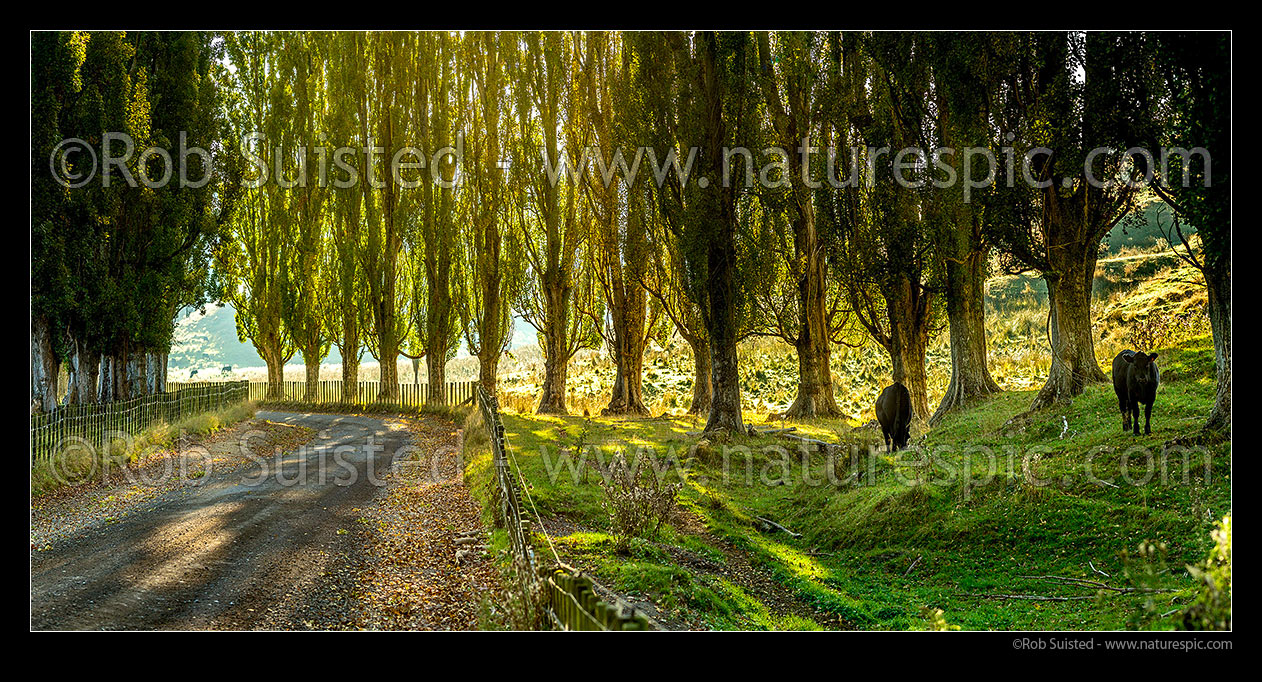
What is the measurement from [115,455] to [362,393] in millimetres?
13151

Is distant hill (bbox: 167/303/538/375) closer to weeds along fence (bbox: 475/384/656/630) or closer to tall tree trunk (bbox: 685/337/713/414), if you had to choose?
tall tree trunk (bbox: 685/337/713/414)

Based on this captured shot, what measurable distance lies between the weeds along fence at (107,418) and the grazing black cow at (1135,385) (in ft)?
40.3

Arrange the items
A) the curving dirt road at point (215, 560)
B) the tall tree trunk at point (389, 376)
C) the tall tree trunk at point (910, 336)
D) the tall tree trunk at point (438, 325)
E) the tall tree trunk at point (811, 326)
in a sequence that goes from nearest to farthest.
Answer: the curving dirt road at point (215, 560)
the tall tree trunk at point (910, 336)
the tall tree trunk at point (811, 326)
the tall tree trunk at point (438, 325)
the tall tree trunk at point (389, 376)

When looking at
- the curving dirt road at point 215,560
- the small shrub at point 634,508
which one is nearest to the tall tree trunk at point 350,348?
the curving dirt road at point 215,560

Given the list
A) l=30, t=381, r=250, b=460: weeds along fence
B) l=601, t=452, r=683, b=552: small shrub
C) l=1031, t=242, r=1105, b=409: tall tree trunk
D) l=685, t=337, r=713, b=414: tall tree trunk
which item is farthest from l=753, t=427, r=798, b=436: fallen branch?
l=30, t=381, r=250, b=460: weeds along fence

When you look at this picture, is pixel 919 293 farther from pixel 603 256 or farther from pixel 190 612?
pixel 190 612

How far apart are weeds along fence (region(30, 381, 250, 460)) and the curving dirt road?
1.66 meters

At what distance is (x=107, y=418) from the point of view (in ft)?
37.1

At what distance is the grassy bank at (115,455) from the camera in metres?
8.96

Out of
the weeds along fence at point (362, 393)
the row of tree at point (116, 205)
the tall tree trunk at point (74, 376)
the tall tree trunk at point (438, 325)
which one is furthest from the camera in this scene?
the weeds along fence at point (362, 393)

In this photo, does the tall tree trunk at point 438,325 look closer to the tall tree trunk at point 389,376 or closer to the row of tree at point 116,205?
the tall tree trunk at point 389,376

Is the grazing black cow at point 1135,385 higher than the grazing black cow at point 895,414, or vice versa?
the grazing black cow at point 1135,385

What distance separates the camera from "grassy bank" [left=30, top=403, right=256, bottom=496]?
896 cm
